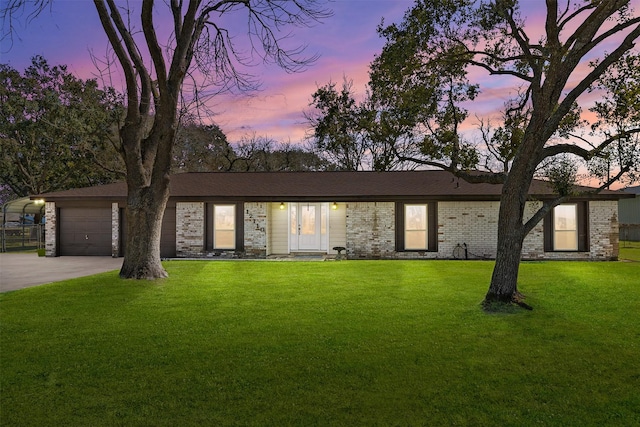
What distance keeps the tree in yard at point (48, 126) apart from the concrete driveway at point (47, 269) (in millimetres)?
13148

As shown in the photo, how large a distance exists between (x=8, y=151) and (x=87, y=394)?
3237 cm

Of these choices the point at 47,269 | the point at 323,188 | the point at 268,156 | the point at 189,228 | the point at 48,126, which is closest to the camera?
the point at 47,269

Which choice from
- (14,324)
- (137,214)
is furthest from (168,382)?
(137,214)

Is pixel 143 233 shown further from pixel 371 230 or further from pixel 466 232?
pixel 466 232

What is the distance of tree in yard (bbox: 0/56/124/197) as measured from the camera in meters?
29.3

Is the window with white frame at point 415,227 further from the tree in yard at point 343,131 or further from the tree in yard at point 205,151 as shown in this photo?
the tree in yard at point 205,151

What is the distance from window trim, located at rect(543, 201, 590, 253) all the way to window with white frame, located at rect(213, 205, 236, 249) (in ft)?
39.8

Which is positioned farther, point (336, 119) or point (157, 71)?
point (336, 119)

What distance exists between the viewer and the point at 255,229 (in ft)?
58.2

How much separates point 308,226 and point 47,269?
371 inches

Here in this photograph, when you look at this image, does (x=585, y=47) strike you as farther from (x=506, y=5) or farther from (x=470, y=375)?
(x=470, y=375)

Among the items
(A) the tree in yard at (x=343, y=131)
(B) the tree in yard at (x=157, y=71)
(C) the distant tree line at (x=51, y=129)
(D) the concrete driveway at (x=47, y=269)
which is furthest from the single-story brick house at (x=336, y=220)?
(A) the tree in yard at (x=343, y=131)

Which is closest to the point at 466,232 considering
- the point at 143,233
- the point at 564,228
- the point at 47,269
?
the point at 564,228

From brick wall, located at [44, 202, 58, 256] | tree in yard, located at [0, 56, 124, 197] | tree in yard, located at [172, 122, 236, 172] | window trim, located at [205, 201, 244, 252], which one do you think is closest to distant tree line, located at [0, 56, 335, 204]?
tree in yard, located at [0, 56, 124, 197]
